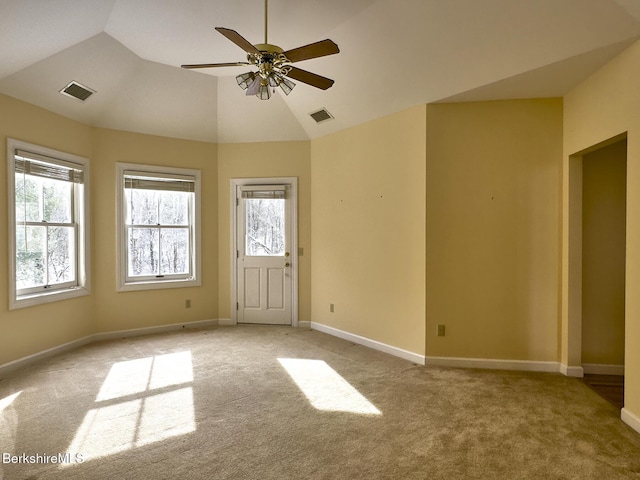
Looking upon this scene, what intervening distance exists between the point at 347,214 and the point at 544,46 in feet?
8.74

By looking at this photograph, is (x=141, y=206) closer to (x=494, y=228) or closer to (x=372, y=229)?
(x=372, y=229)

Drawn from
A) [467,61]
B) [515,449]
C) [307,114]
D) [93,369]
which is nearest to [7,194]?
[93,369]

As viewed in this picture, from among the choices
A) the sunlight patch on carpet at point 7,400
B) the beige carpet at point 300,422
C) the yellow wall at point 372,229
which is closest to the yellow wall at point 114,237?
the beige carpet at point 300,422

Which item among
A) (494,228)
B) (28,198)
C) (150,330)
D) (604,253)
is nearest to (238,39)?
(494,228)

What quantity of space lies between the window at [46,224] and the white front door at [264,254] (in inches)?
76.9

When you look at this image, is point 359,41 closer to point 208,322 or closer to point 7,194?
point 7,194

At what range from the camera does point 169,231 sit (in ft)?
17.8

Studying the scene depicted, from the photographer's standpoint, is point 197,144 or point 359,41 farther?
point 197,144

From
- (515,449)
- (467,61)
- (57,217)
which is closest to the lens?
(515,449)

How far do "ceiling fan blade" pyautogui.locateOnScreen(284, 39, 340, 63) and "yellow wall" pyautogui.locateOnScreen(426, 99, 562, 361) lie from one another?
1802 millimetres

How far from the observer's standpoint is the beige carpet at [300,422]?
2.26m

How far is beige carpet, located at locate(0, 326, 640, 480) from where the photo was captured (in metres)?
2.26

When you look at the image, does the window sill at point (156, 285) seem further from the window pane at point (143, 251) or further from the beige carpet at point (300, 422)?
the beige carpet at point (300, 422)

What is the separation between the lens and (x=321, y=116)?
→ 4.99 m
